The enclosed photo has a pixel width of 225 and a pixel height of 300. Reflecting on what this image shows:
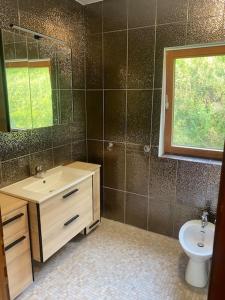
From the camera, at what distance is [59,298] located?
69.5 inches

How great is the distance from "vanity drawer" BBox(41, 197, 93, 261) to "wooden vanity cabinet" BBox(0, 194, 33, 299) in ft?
0.45

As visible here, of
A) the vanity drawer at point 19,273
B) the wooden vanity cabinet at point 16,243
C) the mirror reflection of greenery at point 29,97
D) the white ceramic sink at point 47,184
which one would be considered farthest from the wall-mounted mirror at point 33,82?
the vanity drawer at point 19,273

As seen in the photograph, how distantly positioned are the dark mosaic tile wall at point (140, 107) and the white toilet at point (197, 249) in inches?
8.8

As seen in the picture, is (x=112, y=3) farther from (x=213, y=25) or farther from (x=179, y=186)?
(x=179, y=186)

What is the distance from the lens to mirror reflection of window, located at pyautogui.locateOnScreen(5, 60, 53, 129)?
191 cm

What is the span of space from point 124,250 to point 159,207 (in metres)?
0.57

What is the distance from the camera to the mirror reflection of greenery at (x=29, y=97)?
75.2 inches

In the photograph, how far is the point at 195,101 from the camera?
2.23 metres

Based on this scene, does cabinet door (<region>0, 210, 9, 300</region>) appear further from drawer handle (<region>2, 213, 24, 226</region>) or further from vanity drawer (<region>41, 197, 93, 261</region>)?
vanity drawer (<region>41, 197, 93, 261</region>)

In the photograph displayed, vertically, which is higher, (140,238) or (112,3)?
Answer: (112,3)

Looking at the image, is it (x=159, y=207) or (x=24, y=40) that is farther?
(x=159, y=207)

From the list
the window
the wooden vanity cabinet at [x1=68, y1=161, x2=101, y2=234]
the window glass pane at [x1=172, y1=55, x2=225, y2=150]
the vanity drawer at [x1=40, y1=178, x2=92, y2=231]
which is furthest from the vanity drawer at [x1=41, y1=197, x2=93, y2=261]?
the window glass pane at [x1=172, y1=55, x2=225, y2=150]

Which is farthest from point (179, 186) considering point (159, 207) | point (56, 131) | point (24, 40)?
point (24, 40)

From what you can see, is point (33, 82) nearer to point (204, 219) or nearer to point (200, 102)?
point (200, 102)
